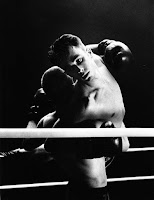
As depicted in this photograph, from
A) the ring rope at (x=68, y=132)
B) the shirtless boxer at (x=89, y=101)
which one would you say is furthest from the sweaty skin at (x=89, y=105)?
the ring rope at (x=68, y=132)

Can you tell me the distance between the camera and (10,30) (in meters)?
1.82

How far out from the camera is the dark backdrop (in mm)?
1809

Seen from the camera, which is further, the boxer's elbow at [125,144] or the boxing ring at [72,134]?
the boxer's elbow at [125,144]

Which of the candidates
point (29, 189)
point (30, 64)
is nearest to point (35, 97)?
point (30, 64)

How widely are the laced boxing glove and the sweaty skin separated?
0.15 ft

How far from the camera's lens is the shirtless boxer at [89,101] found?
1853mm

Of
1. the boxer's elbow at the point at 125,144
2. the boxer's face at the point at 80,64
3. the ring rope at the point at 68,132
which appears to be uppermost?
the boxer's face at the point at 80,64

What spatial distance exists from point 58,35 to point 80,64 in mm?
212

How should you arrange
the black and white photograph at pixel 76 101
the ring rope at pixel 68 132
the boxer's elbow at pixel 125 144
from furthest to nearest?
the boxer's elbow at pixel 125 144 < the black and white photograph at pixel 76 101 < the ring rope at pixel 68 132

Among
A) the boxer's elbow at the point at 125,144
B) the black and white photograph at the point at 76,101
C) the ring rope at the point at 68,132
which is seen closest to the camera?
the ring rope at the point at 68,132

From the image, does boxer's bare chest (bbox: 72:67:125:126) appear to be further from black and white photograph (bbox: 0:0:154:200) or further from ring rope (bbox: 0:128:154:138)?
ring rope (bbox: 0:128:154:138)

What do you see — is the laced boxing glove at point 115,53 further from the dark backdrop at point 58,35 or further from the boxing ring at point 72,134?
the boxing ring at point 72,134

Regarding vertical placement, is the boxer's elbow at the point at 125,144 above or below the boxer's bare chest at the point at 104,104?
below

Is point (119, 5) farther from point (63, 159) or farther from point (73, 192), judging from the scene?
point (73, 192)
